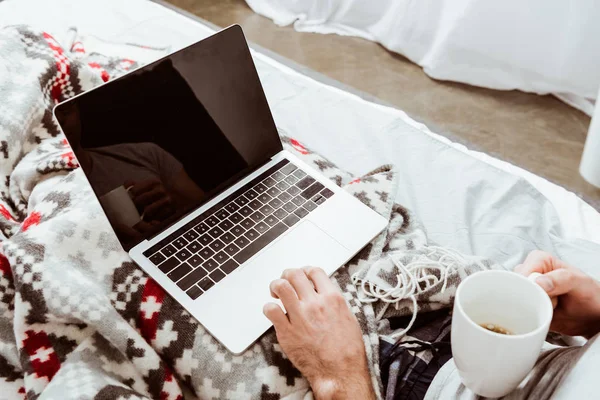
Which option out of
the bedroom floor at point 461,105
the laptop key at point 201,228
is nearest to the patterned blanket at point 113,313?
the laptop key at point 201,228

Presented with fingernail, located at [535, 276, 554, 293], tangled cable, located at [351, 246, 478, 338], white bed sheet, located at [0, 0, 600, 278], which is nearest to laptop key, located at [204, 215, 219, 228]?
tangled cable, located at [351, 246, 478, 338]

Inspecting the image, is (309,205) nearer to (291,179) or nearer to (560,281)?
(291,179)

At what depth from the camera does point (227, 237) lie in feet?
2.76

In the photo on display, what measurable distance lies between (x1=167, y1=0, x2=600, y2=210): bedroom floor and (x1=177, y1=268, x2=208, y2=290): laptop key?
1.21 m

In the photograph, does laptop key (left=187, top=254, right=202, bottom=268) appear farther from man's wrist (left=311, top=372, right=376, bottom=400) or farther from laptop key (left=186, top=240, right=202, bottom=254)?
man's wrist (left=311, top=372, right=376, bottom=400)

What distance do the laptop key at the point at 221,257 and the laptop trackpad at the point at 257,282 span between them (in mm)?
29

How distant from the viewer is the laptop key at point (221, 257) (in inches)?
31.9

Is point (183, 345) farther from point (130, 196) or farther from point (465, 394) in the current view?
point (465, 394)

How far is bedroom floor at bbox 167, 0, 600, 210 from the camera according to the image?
74.7 inches

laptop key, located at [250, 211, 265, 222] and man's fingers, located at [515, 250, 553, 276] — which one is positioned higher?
man's fingers, located at [515, 250, 553, 276]

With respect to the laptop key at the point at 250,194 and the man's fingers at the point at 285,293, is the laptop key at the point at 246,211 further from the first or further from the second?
the man's fingers at the point at 285,293

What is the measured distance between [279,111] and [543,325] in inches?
33.9

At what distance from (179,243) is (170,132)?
172 mm

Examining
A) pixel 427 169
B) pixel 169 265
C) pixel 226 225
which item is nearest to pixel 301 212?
pixel 226 225
